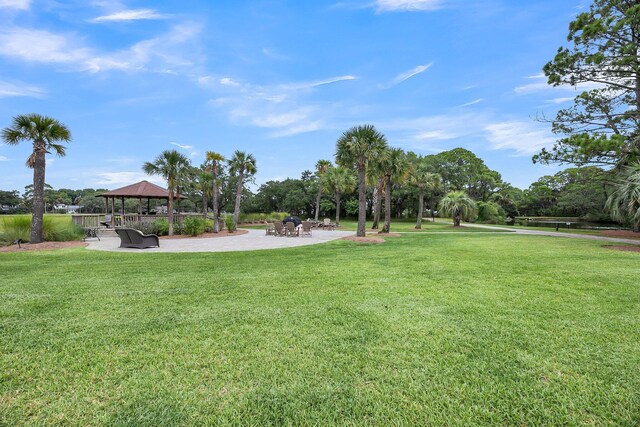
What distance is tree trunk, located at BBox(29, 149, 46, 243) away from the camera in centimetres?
1191

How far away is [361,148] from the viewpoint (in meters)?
14.7

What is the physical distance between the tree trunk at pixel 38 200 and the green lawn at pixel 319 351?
27.2 ft

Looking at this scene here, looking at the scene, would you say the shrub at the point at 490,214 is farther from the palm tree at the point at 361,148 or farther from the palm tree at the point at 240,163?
the palm tree at the point at 240,163

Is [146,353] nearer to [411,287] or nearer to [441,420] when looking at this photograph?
[441,420]

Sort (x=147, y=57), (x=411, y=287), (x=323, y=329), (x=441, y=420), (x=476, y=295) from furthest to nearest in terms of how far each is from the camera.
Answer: (x=147, y=57)
(x=411, y=287)
(x=476, y=295)
(x=323, y=329)
(x=441, y=420)

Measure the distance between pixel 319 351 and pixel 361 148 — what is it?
12988 millimetres

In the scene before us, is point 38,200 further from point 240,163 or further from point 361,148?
point 361,148

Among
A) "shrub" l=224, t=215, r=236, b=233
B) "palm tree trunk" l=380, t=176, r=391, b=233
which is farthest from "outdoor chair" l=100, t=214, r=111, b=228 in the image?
"palm tree trunk" l=380, t=176, r=391, b=233

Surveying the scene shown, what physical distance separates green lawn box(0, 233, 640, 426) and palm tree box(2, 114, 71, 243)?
330 inches

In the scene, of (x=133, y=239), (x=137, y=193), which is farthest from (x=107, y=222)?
(x=133, y=239)

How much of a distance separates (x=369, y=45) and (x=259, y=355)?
51.4 feet

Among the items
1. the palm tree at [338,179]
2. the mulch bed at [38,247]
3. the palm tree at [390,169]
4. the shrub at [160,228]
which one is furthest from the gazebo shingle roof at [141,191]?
the palm tree at [338,179]

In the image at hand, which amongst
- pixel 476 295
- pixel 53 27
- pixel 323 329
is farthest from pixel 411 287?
pixel 53 27

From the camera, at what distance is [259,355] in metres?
2.74
